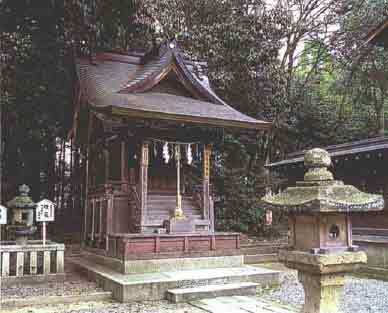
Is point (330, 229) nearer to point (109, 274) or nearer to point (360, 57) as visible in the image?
point (109, 274)

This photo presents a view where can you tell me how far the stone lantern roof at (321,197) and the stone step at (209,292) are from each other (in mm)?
3006

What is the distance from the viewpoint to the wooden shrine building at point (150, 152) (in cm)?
893

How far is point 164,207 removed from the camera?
10.1 meters

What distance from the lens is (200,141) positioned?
33.9ft

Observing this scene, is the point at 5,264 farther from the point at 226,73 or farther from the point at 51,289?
the point at 226,73

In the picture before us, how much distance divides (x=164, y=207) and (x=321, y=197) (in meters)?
6.34

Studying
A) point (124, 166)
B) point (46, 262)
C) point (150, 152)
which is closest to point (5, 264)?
point (46, 262)

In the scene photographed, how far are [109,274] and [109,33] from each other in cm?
840

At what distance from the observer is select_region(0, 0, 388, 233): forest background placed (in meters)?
12.4

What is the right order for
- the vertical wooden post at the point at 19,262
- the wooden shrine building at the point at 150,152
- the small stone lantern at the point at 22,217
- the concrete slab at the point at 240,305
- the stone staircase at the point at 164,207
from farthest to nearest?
1. the stone staircase at the point at 164,207
2. the wooden shrine building at the point at 150,152
3. the small stone lantern at the point at 22,217
4. the vertical wooden post at the point at 19,262
5. the concrete slab at the point at 240,305

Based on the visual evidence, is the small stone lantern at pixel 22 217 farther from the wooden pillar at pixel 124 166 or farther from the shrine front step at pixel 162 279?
the wooden pillar at pixel 124 166

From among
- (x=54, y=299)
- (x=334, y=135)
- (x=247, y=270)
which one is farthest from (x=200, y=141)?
(x=334, y=135)

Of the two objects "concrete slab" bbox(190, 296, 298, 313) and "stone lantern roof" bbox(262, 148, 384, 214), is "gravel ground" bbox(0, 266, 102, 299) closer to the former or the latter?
"concrete slab" bbox(190, 296, 298, 313)

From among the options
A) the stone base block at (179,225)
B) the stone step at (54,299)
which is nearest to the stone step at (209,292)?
the stone step at (54,299)
